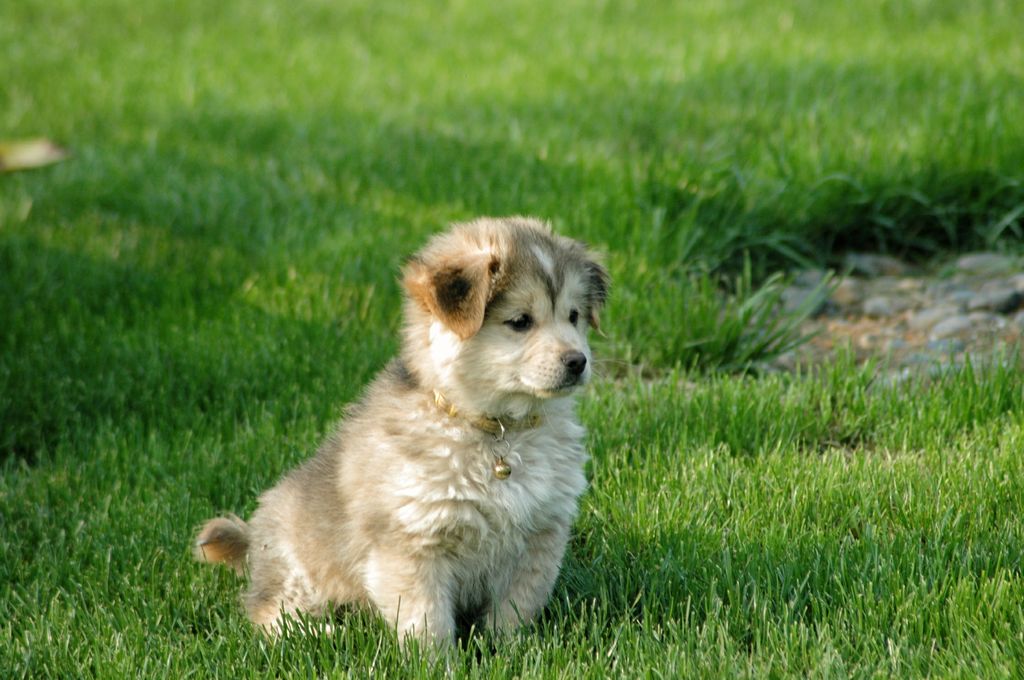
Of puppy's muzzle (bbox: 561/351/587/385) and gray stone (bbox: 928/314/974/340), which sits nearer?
puppy's muzzle (bbox: 561/351/587/385)

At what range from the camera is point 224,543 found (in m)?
4.21

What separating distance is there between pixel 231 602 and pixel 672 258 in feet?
10.2

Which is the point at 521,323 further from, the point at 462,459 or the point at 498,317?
the point at 462,459

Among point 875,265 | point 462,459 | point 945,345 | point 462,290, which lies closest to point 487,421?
point 462,459

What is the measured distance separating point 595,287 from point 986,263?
11.1 ft

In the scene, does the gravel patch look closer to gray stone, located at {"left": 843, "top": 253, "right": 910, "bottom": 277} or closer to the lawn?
gray stone, located at {"left": 843, "top": 253, "right": 910, "bottom": 277}

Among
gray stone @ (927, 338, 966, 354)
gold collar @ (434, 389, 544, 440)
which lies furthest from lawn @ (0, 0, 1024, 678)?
gold collar @ (434, 389, 544, 440)

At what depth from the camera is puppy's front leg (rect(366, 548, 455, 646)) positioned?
3.53m

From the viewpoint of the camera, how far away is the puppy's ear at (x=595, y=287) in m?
3.92

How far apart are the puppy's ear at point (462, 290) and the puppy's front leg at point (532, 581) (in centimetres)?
68

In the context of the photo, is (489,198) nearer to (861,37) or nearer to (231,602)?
(231,602)

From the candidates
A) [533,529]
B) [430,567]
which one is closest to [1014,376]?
[533,529]

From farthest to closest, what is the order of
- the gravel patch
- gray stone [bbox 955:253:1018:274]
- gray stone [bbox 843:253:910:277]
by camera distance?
gray stone [bbox 843:253:910:277]
gray stone [bbox 955:253:1018:274]
the gravel patch

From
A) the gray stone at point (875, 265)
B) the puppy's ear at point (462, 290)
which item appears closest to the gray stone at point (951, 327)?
the gray stone at point (875, 265)
